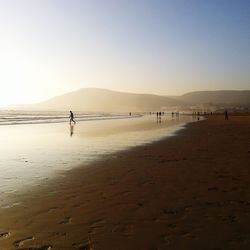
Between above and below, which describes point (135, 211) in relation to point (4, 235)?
below

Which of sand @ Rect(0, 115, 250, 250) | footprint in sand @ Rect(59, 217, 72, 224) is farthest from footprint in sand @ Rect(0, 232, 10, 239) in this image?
footprint in sand @ Rect(59, 217, 72, 224)

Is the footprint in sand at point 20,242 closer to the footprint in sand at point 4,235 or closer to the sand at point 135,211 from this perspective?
the sand at point 135,211

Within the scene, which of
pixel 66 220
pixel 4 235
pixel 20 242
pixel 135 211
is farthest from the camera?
pixel 135 211

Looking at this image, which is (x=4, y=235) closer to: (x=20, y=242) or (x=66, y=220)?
(x=20, y=242)

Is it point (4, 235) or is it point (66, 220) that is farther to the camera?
point (66, 220)

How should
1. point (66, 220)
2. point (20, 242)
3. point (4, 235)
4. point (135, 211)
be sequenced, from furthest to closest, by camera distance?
1. point (135, 211)
2. point (66, 220)
3. point (4, 235)
4. point (20, 242)

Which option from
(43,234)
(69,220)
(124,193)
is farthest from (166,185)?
(43,234)

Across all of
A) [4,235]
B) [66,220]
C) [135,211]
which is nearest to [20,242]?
[4,235]

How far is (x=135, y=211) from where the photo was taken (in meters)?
7.58

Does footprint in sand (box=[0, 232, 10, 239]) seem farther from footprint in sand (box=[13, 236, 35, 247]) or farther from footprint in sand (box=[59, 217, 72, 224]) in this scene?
footprint in sand (box=[59, 217, 72, 224])

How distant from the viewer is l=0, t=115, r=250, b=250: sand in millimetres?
5828

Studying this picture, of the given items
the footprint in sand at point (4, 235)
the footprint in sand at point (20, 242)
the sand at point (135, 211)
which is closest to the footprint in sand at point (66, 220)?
the sand at point (135, 211)

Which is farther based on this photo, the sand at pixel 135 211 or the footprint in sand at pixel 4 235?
the footprint in sand at pixel 4 235

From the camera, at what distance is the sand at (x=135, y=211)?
583 cm
